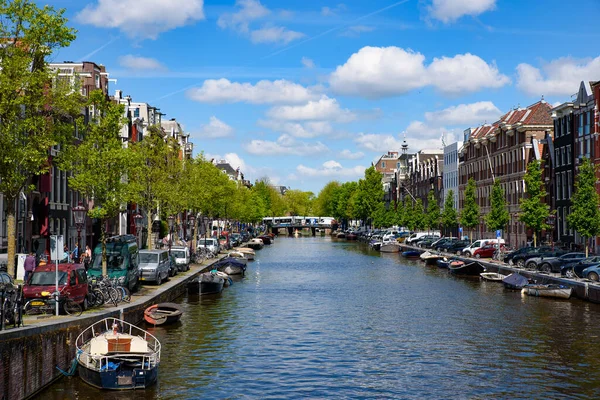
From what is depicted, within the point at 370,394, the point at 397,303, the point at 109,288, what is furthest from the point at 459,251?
the point at 370,394

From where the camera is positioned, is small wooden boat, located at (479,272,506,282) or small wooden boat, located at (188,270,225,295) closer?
small wooden boat, located at (188,270,225,295)

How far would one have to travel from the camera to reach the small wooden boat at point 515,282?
5978 cm

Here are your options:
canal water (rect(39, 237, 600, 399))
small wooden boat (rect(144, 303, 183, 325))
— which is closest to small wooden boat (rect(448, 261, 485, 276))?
canal water (rect(39, 237, 600, 399))

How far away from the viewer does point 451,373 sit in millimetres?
30734

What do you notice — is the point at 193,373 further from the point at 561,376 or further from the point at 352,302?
the point at 352,302

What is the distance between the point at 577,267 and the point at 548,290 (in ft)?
12.8

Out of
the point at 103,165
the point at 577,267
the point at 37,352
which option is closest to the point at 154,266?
the point at 103,165

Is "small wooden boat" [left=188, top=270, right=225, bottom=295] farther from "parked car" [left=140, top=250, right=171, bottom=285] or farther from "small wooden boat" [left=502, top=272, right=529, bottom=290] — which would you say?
"small wooden boat" [left=502, top=272, right=529, bottom=290]

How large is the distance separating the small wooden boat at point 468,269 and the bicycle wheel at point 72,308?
48.9m

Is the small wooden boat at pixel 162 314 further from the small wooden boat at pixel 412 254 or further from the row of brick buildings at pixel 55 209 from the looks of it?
the small wooden boat at pixel 412 254

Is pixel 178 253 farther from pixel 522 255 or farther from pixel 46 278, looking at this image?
pixel 46 278

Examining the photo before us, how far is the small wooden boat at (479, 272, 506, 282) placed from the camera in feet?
222

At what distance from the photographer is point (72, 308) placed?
33.2 meters

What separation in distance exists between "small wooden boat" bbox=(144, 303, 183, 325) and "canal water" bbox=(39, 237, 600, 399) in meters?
0.54
